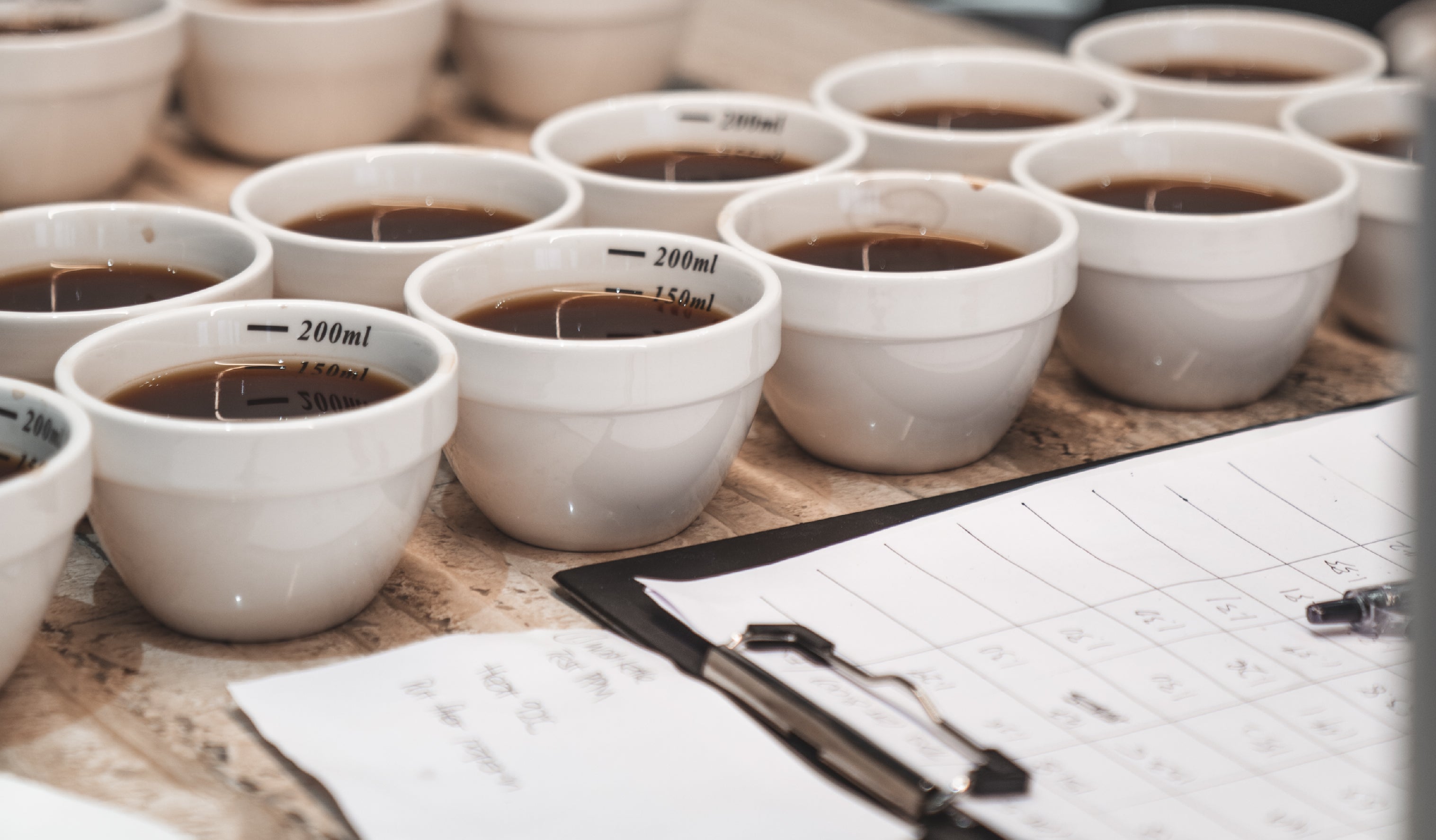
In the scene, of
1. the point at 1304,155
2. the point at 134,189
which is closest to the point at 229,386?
the point at 134,189

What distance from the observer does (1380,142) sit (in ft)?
4.00

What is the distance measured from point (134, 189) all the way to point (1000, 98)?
780 millimetres

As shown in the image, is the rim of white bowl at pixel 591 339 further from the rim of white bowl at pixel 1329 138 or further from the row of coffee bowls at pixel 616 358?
the rim of white bowl at pixel 1329 138

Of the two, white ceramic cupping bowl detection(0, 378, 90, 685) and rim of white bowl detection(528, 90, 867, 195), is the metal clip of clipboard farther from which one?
rim of white bowl detection(528, 90, 867, 195)

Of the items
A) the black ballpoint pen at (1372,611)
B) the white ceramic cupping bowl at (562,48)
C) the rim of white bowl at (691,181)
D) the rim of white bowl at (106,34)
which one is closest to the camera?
the black ballpoint pen at (1372,611)

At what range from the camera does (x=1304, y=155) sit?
3.53 feet

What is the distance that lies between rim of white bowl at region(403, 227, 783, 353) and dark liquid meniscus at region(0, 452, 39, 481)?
0.68 feet

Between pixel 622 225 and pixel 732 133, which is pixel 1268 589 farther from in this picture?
pixel 732 133

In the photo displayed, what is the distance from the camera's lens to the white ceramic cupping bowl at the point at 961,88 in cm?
119

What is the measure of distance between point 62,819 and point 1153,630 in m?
0.51

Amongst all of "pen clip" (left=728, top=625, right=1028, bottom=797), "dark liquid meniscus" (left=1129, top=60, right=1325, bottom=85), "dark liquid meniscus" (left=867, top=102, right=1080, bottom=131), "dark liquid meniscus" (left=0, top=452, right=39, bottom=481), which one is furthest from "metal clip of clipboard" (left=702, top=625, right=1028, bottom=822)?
"dark liquid meniscus" (left=1129, top=60, right=1325, bottom=85)

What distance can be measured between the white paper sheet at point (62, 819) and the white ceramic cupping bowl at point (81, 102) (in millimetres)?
716

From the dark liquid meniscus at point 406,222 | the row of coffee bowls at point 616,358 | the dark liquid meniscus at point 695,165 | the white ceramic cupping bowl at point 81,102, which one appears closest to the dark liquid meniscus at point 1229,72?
the row of coffee bowls at point 616,358

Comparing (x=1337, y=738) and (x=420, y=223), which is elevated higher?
(x=420, y=223)
